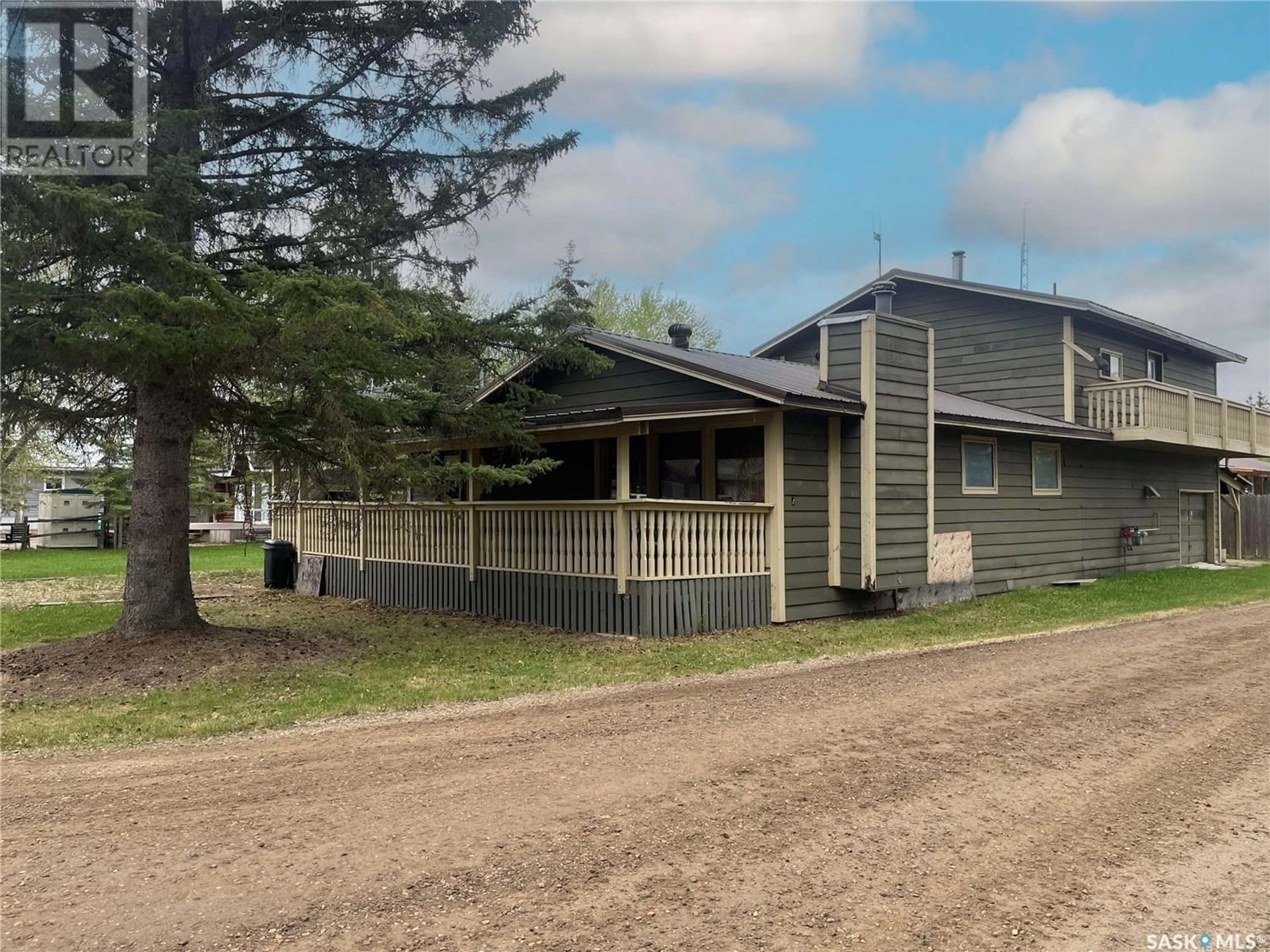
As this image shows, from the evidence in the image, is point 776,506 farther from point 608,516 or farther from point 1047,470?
point 1047,470

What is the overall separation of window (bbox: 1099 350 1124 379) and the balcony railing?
673mm

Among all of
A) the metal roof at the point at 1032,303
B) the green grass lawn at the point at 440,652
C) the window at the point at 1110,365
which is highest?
the metal roof at the point at 1032,303

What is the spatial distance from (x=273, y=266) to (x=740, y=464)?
605cm

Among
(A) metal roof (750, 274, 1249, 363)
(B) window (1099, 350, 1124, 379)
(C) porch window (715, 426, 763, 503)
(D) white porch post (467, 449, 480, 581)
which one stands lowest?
(D) white porch post (467, 449, 480, 581)

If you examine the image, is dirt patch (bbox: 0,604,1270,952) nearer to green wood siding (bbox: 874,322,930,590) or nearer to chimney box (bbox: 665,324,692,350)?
green wood siding (bbox: 874,322,930,590)

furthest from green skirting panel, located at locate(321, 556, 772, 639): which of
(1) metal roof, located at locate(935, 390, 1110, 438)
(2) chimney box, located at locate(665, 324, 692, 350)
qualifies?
(2) chimney box, located at locate(665, 324, 692, 350)

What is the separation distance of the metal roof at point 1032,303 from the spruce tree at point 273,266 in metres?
9.19

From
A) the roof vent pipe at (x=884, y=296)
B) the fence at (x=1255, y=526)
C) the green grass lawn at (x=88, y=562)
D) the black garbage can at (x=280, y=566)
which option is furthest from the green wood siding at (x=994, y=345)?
the green grass lawn at (x=88, y=562)

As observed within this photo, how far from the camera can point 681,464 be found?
12672 mm

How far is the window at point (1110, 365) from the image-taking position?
58.3ft

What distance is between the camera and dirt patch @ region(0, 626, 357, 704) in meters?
7.45

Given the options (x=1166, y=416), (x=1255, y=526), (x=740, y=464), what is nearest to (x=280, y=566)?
(x=740, y=464)

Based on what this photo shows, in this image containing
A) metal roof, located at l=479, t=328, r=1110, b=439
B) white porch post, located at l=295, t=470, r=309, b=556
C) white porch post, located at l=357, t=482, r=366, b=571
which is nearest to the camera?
metal roof, located at l=479, t=328, r=1110, b=439

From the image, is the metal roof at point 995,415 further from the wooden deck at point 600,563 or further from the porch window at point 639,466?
the porch window at point 639,466
